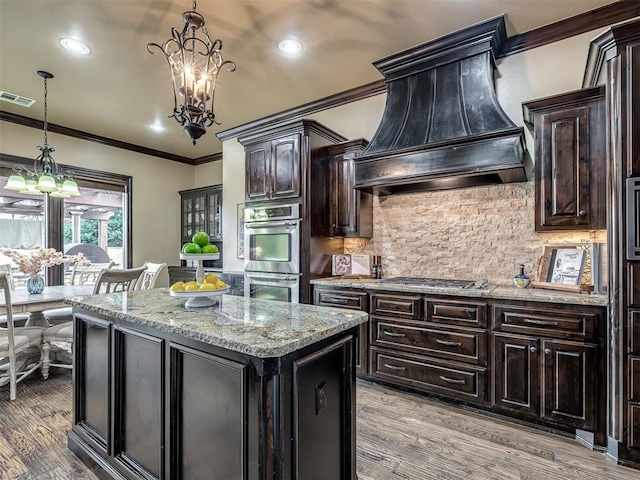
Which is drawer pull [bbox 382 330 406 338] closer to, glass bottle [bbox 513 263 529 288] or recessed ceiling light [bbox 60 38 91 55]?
glass bottle [bbox 513 263 529 288]

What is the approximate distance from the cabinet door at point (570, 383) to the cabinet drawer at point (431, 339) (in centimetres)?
43

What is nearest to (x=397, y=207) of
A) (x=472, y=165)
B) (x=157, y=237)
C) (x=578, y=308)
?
(x=472, y=165)

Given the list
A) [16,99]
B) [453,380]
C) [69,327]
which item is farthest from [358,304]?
[16,99]

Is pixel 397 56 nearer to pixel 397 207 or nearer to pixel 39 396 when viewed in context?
pixel 397 207

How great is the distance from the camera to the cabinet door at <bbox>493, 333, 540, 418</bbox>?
236 cm

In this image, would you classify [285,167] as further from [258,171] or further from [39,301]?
[39,301]

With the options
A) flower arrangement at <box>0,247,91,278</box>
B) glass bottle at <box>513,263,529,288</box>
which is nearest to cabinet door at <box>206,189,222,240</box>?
flower arrangement at <box>0,247,91,278</box>

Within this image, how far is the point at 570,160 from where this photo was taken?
2.49 m

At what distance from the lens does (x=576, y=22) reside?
2.71 meters

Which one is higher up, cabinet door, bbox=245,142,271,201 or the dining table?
cabinet door, bbox=245,142,271,201

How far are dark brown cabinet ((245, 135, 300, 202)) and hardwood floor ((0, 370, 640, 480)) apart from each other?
7.63 feet

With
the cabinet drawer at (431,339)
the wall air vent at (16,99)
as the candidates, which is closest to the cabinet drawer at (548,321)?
the cabinet drawer at (431,339)

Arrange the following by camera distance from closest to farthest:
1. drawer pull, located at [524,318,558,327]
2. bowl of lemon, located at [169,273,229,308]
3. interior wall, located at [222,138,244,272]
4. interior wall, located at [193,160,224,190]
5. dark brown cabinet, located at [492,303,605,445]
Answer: bowl of lemon, located at [169,273,229,308] < dark brown cabinet, located at [492,303,605,445] < drawer pull, located at [524,318,558,327] < interior wall, located at [222,138,244,272] < interior wall, located at [193,160,224,190]

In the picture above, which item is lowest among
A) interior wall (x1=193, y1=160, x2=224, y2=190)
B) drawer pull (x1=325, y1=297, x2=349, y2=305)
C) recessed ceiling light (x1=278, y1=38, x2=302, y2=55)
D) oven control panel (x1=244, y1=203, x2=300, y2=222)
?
drawer pull (x1=325, y1=297, x2=349, y2=305)
